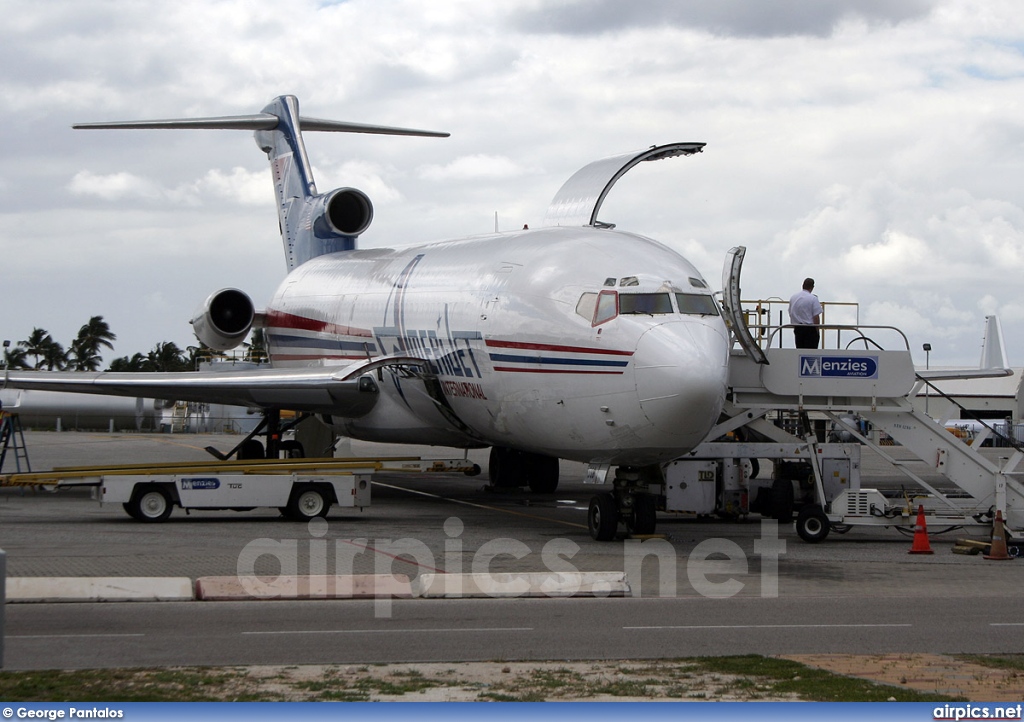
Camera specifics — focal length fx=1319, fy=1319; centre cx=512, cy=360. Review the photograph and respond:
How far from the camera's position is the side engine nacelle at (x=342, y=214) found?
100 ft

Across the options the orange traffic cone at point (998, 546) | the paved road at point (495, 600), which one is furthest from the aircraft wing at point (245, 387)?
the orange traffic cone at point (998, 546)

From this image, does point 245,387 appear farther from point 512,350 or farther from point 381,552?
point 381,552

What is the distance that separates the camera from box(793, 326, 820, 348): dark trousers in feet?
64.8

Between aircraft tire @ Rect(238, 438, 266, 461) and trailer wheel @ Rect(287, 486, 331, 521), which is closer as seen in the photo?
trailer wheel @ Rect(287, 486, 331, 521)

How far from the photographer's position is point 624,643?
Answer: 34.9 ft

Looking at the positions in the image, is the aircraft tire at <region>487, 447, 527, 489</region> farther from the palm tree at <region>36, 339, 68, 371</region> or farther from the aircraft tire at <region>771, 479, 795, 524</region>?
the palm tree at <region>36, 339, 68, 371</region>

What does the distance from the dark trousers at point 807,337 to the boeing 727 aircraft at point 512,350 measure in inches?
119

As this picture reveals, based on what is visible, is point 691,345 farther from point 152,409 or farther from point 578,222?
point 152,409

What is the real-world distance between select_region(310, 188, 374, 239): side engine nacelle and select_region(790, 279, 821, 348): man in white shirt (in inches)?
536

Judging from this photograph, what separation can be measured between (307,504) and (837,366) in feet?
26.5

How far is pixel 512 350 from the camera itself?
17750 millimetres

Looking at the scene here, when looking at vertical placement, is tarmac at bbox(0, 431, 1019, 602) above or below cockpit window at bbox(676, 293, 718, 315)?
below

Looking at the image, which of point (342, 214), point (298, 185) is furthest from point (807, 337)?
point (298, 185)
